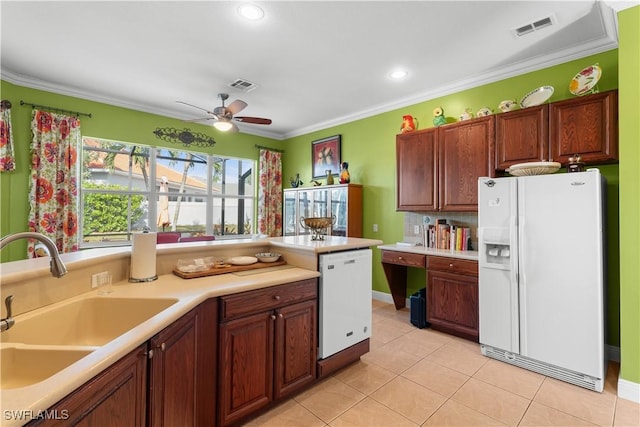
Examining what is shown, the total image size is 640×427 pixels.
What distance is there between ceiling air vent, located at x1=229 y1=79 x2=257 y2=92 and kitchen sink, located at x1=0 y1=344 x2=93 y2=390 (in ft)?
10.9

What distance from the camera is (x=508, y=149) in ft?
9.80

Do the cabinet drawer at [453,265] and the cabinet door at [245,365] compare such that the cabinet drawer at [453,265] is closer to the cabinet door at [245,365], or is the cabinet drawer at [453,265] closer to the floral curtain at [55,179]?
the cabinet door at [245,365]

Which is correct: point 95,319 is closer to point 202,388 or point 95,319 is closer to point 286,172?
point 202,388

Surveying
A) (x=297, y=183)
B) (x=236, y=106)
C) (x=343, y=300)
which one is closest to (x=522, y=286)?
(x=343, y=300)

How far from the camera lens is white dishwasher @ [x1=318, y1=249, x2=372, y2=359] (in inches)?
88.7

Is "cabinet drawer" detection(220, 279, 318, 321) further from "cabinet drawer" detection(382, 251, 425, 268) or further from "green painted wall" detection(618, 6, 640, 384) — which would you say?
"green painted wall" detection(618, 6, 640, 384)

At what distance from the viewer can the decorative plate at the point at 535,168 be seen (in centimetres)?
251

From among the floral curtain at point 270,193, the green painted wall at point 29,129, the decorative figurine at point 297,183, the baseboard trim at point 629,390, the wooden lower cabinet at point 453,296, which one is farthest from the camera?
the floral curtain at point 270,193

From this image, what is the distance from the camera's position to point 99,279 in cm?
169

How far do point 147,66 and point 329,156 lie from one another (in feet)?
9.57

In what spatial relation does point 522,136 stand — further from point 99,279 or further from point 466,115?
point 99,279

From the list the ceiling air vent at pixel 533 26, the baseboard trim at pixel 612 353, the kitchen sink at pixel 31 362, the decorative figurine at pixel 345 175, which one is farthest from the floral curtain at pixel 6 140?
the baseboard trim at pixel 612 353

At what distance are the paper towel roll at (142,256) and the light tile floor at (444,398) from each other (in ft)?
3.84

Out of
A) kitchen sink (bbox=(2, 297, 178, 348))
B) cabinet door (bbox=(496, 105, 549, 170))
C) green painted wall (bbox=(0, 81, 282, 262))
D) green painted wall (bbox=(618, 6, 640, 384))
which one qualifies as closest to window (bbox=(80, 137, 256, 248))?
green painted wall (bbox=(0, 81, 282, 262))
